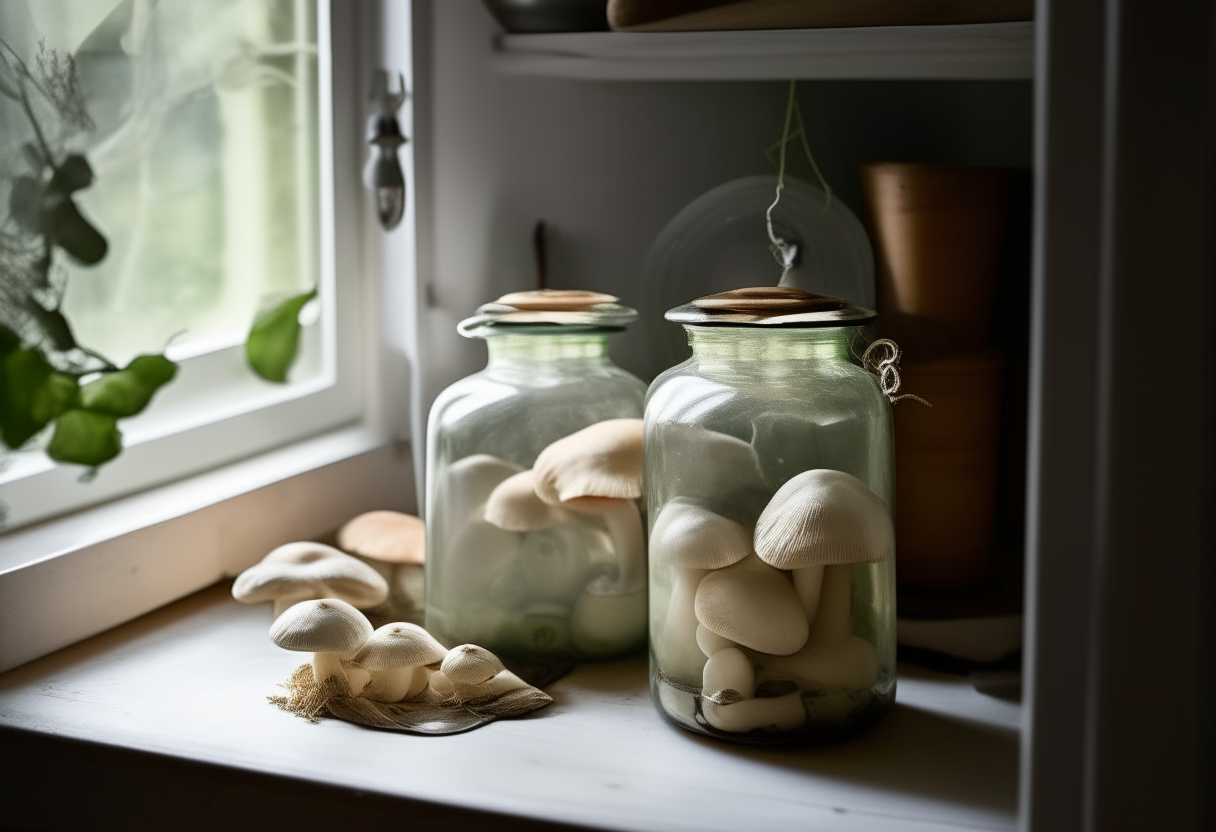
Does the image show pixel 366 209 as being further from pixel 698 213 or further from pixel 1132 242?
pixel 1132 242

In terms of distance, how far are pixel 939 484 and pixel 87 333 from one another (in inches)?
26.0

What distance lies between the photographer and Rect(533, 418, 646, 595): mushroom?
0.75 meters

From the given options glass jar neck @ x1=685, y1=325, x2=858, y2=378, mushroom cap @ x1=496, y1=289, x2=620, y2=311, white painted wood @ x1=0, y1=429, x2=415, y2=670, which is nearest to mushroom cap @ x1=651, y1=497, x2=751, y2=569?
glass jar neck @ x1=685, y1=325, x2=858, y2=378

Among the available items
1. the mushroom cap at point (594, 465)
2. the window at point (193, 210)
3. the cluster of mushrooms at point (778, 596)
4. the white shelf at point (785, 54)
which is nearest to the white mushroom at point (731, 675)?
the cluster of mushrooms at point (778, 596)

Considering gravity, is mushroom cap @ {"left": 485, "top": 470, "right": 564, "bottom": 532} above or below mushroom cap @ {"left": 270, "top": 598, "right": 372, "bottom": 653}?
above

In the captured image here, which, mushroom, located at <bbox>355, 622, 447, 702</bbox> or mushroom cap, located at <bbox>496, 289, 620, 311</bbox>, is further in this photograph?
mushroom cap, located at <bbox>496, 289, 620, 311</bbox>

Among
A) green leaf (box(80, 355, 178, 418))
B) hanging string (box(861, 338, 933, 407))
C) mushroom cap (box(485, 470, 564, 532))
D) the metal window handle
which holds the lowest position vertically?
mushroom cap (box(485, 470, 564, 532))

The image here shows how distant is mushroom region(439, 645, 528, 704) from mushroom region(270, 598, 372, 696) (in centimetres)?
6

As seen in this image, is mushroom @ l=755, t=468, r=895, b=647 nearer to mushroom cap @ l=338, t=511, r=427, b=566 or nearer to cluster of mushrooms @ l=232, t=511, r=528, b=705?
cluster of mushrooms @ l=232, t=511, r=528, b=705

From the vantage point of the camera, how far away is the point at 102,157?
0.88 meters

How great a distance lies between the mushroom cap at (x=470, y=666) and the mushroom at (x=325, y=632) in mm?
55

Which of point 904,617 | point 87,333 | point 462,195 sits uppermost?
point 462,195

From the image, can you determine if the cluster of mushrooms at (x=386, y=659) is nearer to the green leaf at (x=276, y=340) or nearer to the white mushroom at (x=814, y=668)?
the white mushroom at (x=814, y=668)

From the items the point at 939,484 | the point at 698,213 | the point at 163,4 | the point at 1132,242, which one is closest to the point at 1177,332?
the point at 1132,242
